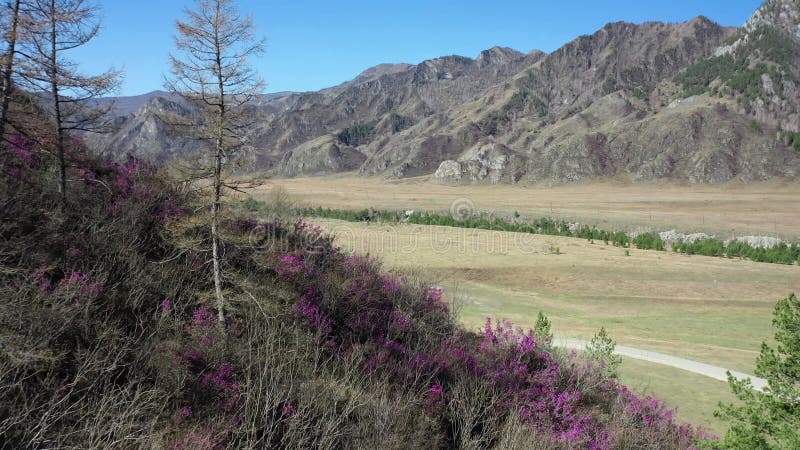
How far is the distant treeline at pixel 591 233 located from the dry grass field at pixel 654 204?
6818 millimetres

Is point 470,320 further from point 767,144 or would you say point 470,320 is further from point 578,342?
point 767,144

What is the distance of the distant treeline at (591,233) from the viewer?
4056 cm

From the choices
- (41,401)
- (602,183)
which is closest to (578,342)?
(41,401)

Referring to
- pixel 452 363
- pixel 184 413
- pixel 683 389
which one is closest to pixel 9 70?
pixel 184 413

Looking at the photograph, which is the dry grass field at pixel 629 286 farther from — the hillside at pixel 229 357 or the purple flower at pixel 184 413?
the purple flower at pixel 184 413

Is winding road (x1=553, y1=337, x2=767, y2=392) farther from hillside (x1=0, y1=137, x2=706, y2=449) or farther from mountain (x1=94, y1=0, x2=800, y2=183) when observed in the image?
mountain (x1=94, y1=0, x2=800, y2=183)

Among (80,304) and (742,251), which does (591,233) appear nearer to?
(742,251)

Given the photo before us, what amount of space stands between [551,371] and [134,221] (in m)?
8.28

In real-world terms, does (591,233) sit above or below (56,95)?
below

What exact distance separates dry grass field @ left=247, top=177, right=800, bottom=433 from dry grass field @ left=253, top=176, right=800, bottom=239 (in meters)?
0.73

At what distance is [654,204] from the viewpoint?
81.1m

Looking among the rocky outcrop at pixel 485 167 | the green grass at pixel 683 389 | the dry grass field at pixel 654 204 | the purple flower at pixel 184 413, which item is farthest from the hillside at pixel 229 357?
the rocky outcrop at pixel 485 167

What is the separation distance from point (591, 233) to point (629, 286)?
21843 mm

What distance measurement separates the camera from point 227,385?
6055 mm
